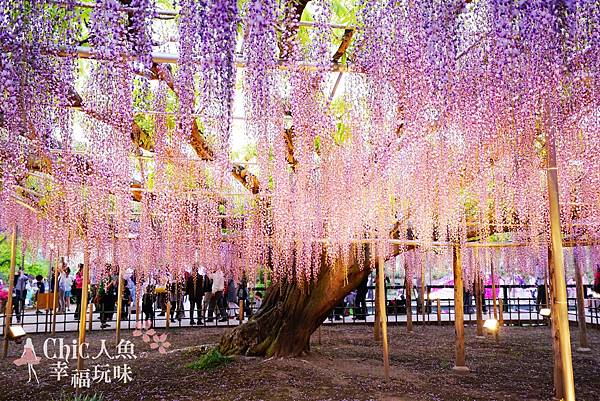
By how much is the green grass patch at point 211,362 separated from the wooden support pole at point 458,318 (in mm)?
2897

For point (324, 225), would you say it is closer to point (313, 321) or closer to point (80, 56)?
point (313, 321)

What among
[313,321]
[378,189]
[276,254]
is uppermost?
[378,189]

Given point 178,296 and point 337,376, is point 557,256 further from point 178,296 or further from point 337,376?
point 178,296

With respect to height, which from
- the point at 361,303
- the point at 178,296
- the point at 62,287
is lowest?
the point at 361,303

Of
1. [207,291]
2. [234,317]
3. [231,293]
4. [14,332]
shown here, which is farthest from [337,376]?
[231,293]

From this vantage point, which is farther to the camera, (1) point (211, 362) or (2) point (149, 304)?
(2) point (149, 304)

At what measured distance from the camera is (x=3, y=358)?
7312mm

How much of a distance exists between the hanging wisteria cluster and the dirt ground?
1.65 metres

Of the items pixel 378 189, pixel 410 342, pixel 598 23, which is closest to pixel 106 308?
pixel 410 342

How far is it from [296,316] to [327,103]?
3.78 m

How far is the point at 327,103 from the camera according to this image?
420 cm

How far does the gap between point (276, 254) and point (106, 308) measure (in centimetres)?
623
